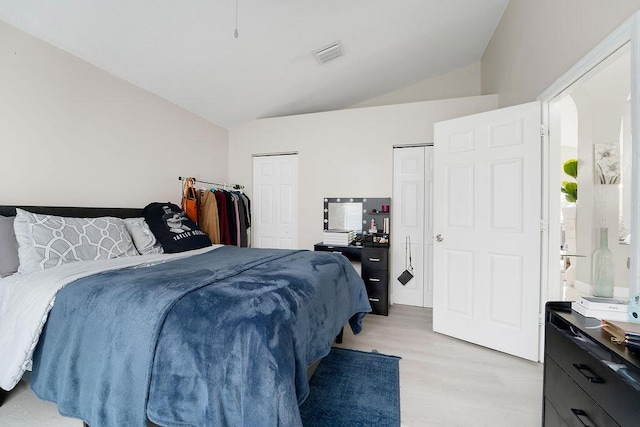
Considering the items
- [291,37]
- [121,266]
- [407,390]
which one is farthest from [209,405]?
[291,37]

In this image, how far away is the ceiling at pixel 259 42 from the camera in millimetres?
2100

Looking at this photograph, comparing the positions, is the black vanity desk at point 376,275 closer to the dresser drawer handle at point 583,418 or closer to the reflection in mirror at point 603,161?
the reflection in mirror at point 603,161

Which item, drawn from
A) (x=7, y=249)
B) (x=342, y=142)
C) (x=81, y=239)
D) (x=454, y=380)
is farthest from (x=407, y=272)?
(x=7, y=249)

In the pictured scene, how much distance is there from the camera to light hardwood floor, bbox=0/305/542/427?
1.58m

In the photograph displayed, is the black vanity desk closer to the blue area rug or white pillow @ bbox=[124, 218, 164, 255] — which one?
the blue area rug

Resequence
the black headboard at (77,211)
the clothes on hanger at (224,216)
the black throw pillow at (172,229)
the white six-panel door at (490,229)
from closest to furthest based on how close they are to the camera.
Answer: the black headboard at (77,211)
the white six-panel door at (490,229)
the black throw pillow at (172,229)
the clothes on hanger at (224,216)

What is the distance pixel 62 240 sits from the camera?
6.06 feet

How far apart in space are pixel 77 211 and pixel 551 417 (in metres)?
3.32

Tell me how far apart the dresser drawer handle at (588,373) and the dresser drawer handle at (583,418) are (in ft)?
0.45

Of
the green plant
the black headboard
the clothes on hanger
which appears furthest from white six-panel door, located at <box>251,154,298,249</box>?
the green plant

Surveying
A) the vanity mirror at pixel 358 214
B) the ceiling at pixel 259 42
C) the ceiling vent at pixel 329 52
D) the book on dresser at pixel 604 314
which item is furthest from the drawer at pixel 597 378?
the ceiling vent at pixel 329 52

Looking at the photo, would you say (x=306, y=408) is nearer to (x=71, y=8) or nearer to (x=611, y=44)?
(x=611, y=44)

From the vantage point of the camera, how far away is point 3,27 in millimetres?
1972

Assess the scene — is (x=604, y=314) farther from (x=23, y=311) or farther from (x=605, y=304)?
(x=23, y=311)
